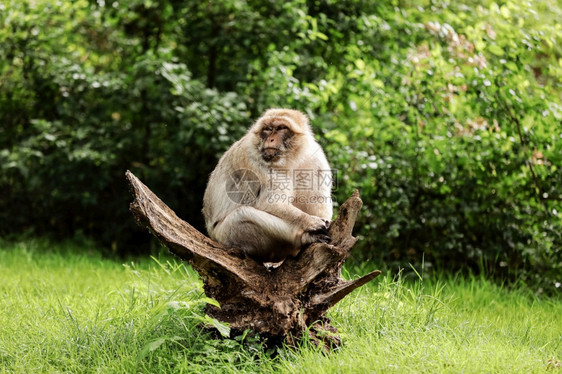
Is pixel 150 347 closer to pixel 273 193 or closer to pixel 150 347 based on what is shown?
pixel 150 347

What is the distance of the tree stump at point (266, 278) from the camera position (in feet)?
13.6

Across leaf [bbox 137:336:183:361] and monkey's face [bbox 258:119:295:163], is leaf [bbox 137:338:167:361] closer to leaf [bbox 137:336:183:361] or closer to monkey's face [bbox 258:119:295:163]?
leaf [bbox 137:336:183:361]

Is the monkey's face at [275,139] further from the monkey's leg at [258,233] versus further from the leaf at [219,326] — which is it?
the leaf at [219,326]

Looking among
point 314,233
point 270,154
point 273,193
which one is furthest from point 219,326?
point 270,154

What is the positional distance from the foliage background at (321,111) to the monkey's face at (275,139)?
7.44 ft

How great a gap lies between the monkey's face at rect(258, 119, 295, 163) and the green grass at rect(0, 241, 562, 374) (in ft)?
3.80

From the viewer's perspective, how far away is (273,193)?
177 inches

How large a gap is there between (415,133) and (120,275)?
3.62m

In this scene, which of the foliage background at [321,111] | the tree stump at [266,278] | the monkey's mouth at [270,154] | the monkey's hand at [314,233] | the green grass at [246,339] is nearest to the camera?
the green grass at [246,339]

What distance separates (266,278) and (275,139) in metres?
1.01

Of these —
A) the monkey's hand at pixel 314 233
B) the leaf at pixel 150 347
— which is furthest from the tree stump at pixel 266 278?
the leaf at pixel 150 347

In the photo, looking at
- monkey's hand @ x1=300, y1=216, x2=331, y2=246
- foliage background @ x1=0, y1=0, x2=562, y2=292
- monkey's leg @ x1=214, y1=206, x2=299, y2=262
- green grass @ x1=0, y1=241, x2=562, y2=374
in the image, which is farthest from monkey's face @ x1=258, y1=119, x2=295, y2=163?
foliage background @ x1=0, y1=0, x2=562, y2=292

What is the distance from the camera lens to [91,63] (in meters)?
9.21

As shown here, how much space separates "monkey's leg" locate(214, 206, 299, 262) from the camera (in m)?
4.35
